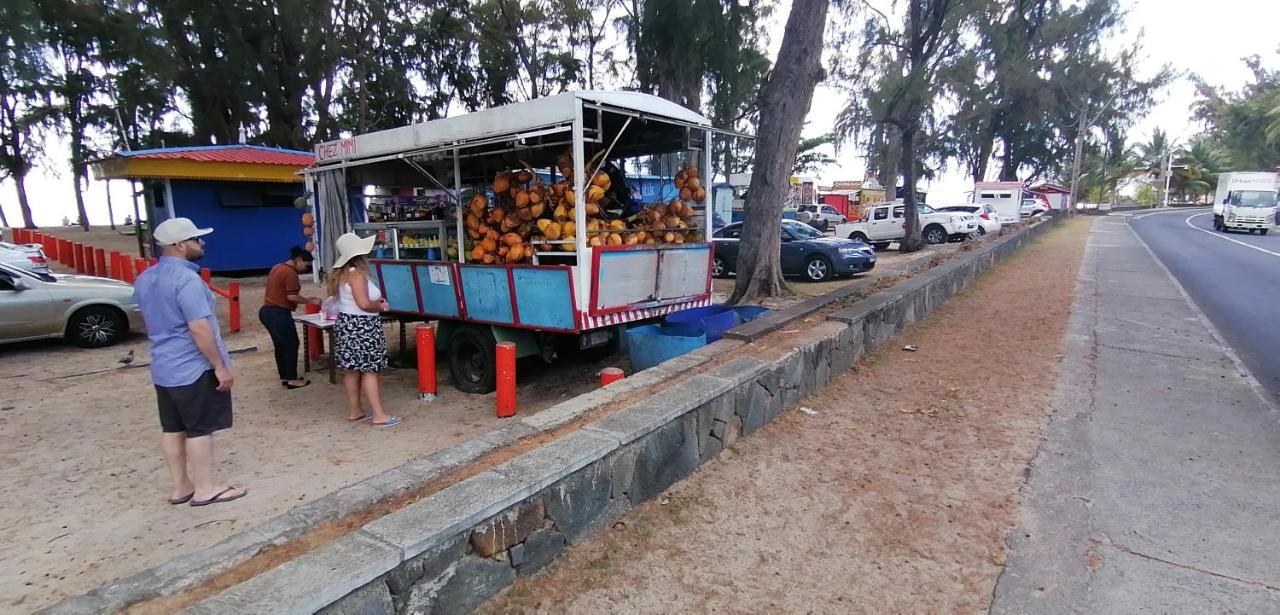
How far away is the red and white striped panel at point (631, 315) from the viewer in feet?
19.2

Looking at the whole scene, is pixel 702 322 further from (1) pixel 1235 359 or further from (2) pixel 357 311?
(1) pixel 1235 359

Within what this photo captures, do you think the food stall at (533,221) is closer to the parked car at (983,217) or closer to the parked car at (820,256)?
the parked car at (820,256)

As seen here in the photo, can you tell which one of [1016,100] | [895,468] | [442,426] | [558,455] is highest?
[1016,100]

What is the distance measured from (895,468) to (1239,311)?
30.0 feet

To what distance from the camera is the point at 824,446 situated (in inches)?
162

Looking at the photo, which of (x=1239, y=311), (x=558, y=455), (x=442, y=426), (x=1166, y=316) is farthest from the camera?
(x=1239, y=311)

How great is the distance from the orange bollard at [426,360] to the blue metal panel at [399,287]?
3.05 feet

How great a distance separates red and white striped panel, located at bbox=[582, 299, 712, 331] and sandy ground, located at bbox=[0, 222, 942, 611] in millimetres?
1007

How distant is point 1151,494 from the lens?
3.45 m

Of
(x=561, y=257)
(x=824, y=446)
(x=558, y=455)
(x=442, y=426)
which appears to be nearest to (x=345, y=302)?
(x=442, y=426)

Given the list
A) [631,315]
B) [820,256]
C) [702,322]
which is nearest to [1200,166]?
[820,256]

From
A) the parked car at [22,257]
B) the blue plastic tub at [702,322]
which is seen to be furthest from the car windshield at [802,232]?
the parked car at [22,257]

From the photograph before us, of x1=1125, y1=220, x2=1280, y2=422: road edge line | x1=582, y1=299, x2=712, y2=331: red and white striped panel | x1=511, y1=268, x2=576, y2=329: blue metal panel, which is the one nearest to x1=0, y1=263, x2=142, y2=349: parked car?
x1=511, y1=268, x2=576, y2=329: blue metal panel

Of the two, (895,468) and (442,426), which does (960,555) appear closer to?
(895,468)
